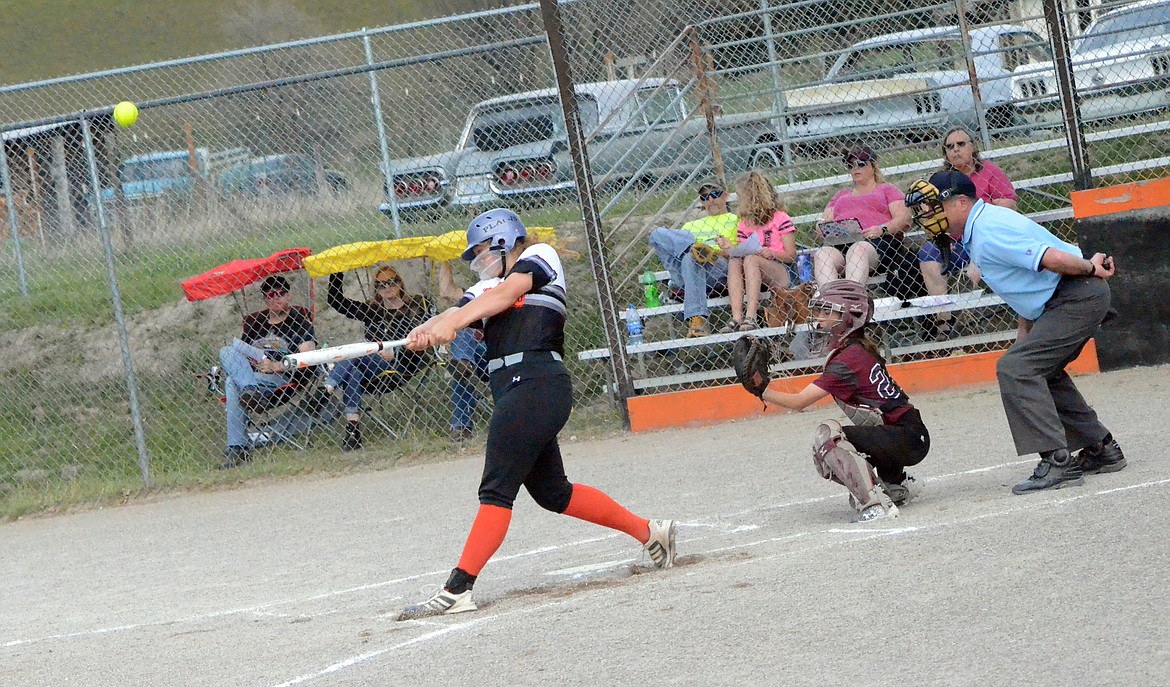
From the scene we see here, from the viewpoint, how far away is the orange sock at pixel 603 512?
257 inches

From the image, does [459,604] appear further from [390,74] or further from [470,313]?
[390,74]

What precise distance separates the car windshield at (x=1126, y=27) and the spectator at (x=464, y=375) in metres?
6.56

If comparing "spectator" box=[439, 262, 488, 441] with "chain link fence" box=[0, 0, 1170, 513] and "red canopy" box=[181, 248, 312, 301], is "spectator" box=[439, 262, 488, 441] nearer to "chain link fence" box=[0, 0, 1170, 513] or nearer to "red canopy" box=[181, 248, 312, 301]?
"chain link fence" box=[0, 0, 1170, 513]

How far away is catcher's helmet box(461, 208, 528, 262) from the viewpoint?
630cm

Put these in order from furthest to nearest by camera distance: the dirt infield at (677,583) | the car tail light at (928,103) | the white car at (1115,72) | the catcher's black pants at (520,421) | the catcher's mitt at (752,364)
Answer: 1. the car tail light at (928,103)
2. the white car at (1115,72)
3. the catcher's mitt at (752,364)
4. the catcher's black pants at (520,421)
5. the dirt infield at (677,583)

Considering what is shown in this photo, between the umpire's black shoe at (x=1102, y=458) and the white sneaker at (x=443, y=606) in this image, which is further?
the umpire's black shoe at (x=1102, y=458)

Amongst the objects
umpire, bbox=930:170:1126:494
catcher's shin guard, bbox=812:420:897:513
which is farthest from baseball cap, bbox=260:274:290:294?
umpire, bbox=930:170:1126:494

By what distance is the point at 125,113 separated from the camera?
11195 millimetres

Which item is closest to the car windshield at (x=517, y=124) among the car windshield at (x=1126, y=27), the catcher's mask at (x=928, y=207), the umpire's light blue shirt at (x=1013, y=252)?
the car windshield at (x=1126, y=27)

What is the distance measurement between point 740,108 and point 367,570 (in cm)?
780

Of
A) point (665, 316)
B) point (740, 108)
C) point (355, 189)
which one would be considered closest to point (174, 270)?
point (355, 189)

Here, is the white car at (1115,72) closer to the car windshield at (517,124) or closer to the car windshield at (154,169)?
the car windshield at (517,124)

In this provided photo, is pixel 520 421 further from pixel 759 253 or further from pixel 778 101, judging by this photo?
pixel 778 101

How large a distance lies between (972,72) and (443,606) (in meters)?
8.37
